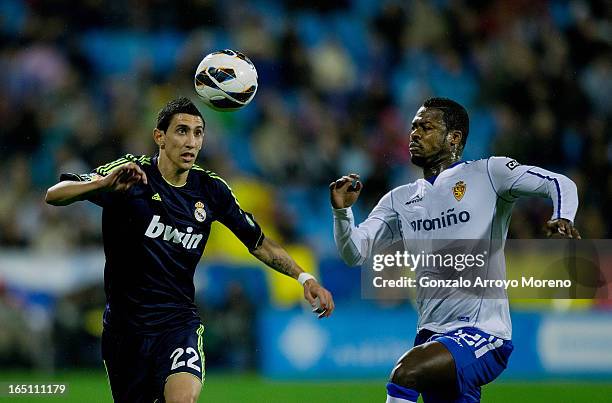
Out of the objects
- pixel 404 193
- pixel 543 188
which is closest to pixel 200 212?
pixel 404 193

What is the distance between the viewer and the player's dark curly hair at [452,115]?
614cm

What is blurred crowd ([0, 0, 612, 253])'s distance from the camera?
12883 millimetres

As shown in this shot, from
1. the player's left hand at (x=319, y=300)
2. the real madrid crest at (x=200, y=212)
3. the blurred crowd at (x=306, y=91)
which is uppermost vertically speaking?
the blurred crowd at (x=306, y=91)

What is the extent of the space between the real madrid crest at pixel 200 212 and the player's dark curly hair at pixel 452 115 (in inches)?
60.6

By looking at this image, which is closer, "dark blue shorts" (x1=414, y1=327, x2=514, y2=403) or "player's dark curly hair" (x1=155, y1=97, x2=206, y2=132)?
"dark blue shorts" (x1=414, y1=327, x2=514, y2=403)

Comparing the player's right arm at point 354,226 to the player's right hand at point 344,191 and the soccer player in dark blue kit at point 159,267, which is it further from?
the soccer player in dark blue kit at point 159,267

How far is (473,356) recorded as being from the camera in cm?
551

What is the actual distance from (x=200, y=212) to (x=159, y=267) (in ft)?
1.39

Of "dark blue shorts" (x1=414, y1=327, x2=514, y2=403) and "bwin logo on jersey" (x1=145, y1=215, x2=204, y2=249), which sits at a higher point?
"bwin logo on jersey" (x1=145, y1=215, x2=204, y2=249)

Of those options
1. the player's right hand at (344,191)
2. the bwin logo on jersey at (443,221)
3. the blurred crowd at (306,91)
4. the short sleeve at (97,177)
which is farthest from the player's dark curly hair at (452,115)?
the blurred crowd at (306,91)

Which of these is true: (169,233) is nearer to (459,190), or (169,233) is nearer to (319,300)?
(319,300)

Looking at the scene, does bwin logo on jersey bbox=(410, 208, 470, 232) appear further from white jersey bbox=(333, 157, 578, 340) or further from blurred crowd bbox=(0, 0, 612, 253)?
blurred crowd bbox=(0, 0, 612, 253)

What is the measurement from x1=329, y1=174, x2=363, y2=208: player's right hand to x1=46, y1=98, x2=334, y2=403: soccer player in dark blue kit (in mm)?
483

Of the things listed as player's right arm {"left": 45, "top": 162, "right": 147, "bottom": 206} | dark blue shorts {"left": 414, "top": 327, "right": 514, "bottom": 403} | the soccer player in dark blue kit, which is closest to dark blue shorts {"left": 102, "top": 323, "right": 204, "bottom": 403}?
the soccer player in dark blue kit
